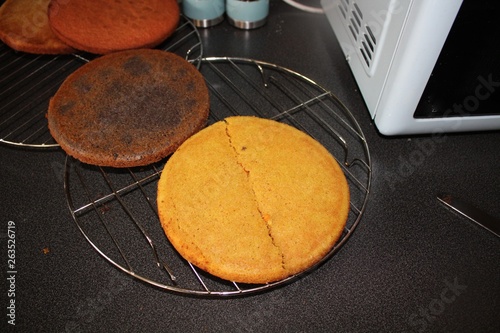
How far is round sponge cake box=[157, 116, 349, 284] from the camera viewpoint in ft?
2.25

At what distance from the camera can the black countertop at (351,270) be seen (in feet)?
2.30

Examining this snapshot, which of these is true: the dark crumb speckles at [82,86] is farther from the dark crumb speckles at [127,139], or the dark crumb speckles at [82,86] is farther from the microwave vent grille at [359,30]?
the microwave vent grille at [359,30]

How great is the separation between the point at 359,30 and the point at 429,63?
0.24 meters

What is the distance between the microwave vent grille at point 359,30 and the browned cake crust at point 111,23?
42cm

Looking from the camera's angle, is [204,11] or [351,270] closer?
[351,270]

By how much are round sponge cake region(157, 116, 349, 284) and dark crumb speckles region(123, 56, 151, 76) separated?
0.72 feet

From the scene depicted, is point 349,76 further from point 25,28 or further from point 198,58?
point 25,28

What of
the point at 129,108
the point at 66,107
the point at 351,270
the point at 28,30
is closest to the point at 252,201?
the point at 351,270

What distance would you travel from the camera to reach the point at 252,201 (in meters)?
0.75

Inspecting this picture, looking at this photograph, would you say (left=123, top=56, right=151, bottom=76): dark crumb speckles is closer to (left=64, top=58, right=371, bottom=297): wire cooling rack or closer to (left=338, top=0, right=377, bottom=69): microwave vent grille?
(left=64, top=58, right=371, bottom=297): wire cooling rack

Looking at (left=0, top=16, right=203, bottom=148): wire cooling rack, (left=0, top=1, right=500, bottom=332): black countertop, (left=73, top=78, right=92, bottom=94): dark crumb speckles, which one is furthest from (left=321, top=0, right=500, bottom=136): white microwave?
(left=73, top=78, right=92, bottom=94): dark crumb speckles

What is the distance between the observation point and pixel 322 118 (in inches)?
39.2

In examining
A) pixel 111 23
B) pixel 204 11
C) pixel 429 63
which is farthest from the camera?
pixel 204 11

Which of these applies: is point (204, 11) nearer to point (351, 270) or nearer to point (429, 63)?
point (429, 63)
